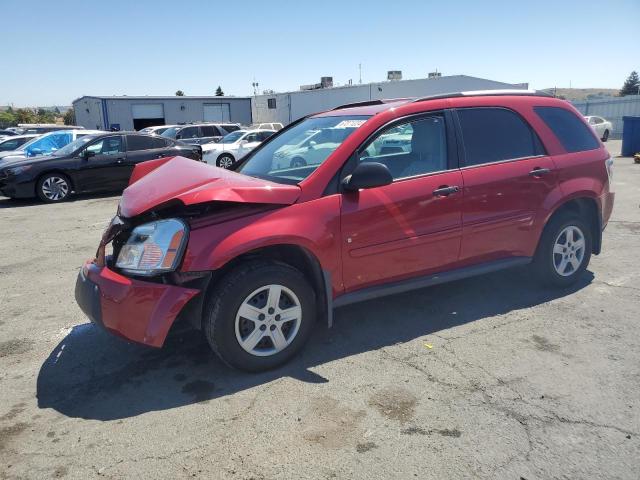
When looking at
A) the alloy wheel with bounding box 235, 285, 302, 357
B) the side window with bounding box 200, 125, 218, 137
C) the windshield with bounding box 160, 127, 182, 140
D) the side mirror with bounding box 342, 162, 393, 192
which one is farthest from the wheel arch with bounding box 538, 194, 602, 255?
the side window with bounding box 200, 125, 218, 137

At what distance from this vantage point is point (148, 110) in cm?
4166

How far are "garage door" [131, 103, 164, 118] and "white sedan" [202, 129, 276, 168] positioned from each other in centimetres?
2621

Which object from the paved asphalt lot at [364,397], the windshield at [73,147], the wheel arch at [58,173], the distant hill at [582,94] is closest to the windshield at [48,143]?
the windshield at [73,147]

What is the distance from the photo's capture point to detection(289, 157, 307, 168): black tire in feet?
12.8

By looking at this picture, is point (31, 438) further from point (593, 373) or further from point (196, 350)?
point (593, 373)

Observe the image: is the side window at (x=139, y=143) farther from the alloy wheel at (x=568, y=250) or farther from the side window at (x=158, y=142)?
the alloy wheel at (x=568, y=250)

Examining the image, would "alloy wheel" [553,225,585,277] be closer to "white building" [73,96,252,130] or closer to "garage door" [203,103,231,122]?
"white building" [73,96,252,130]

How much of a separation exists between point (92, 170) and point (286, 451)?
10985 millimetres

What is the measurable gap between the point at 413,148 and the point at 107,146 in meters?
10.2

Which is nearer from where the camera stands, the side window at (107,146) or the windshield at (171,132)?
the side window at (107,146)

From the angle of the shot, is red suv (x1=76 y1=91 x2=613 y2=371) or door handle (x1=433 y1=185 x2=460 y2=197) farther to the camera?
door handle (x1=433 y1=185 x2=460 y2=197)

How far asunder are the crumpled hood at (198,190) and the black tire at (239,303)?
46cm

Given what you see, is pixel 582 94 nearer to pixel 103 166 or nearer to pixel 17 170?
pixel 103 166

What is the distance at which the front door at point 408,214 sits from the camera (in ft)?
11.8
